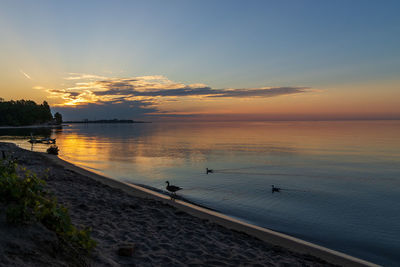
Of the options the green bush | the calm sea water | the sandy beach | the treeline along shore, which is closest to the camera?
the sandy beach

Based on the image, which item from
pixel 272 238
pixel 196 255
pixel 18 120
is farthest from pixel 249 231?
pixel 18 120

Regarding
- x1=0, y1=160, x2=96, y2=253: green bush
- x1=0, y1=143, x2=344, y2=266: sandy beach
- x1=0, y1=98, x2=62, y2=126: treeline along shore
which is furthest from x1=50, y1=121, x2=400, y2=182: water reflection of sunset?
x1=0, y1=98, x2=62, y2=126: treeline along shore

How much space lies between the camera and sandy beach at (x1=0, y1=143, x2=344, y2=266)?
459cm

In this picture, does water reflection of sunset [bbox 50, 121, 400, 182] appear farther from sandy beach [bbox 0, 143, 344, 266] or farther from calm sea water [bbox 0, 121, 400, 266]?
sandy beach [bbox 0, 143, 344, 266]

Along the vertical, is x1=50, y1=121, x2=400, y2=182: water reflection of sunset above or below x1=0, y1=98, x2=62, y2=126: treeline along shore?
below

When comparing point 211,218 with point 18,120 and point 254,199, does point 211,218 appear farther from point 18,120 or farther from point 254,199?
point 18,120

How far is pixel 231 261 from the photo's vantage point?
266 inches

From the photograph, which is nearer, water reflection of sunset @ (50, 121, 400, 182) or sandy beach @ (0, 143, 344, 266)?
sandy beach @ (0, 143, 344, 266)

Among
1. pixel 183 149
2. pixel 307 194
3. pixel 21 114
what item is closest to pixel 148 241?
pixel 307 194

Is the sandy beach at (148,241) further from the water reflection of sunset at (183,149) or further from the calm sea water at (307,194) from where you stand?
the water reflection of sunset at (183,149)

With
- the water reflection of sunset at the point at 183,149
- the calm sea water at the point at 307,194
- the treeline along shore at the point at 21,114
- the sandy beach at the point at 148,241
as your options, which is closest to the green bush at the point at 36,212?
the sandy beach at the point at 148,241

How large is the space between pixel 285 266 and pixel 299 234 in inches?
204

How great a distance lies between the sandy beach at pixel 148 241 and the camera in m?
4.59

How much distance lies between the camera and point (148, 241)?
741cm
